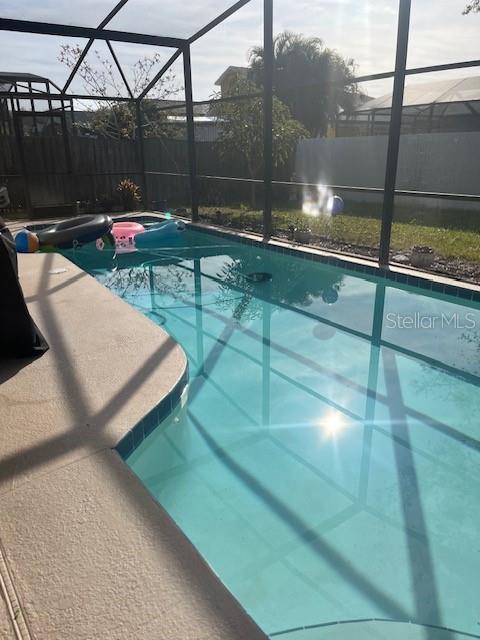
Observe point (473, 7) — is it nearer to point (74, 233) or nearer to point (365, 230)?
point (365, 230)

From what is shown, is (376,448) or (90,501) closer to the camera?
(90,501)

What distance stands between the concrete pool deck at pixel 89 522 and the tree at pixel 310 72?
13107 millimetres

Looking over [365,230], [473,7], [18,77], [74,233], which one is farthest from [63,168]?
[473,7]

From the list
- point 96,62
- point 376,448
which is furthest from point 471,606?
point 96,62

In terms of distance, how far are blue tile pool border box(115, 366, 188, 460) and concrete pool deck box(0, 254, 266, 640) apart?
37 mm

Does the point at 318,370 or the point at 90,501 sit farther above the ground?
the point at 90,501

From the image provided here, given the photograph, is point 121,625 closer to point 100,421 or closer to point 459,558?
point 100,421

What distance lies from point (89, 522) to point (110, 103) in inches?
489

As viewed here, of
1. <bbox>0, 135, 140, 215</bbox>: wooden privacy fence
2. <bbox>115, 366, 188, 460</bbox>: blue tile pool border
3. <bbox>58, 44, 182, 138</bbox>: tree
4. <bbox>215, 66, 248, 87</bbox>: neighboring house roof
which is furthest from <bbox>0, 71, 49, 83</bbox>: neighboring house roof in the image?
<bbox>115, 366, 188, 460</bbox>: blue tile pool border

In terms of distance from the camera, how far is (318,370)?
3.80 m

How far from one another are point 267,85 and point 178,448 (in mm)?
5612

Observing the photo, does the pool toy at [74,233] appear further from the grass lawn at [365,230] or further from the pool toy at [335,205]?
the pool toy at [335,205]

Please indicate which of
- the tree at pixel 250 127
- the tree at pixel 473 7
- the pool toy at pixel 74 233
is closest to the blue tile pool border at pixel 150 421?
the pool toy at pixel 74 233

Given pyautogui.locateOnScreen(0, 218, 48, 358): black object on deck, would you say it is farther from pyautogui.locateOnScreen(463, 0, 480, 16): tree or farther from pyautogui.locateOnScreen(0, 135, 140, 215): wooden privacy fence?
pyautogui.locateOnScreen(0, 135, 140, 215): wooden privacy fence
